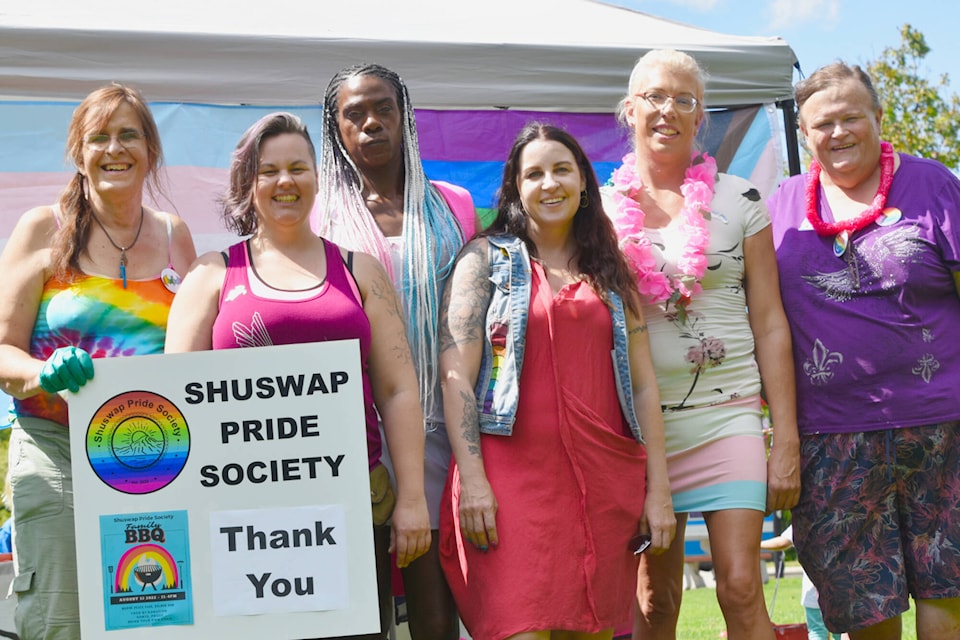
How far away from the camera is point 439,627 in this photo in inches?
121

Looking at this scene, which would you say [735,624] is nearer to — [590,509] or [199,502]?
[590,509]

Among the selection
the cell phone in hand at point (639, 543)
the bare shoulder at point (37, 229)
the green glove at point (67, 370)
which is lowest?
the cell phone in hand at point (639, 543)

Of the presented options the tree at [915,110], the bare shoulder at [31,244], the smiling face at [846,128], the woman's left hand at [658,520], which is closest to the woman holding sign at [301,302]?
the bare shoulder at [31,244]

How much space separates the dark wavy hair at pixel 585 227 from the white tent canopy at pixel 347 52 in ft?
3.20

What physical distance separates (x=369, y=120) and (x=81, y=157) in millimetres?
886

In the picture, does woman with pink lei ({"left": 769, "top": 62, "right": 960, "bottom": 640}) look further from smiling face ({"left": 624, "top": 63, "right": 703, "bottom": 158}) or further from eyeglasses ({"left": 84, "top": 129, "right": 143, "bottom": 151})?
eyeglasses ({"left": 84, "top": 129, "right": 143, "bottom": 151})

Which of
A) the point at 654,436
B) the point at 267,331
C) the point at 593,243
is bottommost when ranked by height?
the point at 654,436

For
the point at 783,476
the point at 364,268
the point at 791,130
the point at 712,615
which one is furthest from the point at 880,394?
the point at 712,615

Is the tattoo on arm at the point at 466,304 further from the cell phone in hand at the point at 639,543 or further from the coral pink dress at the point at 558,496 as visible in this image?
the cell phone in hand at the point at 639,543

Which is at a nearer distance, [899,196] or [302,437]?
[302,437]

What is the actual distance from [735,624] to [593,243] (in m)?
1.27

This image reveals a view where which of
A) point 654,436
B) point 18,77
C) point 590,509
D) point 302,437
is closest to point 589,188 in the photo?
point 654,436

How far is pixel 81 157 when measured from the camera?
3.02 meters

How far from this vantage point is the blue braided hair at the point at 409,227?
3232mm
